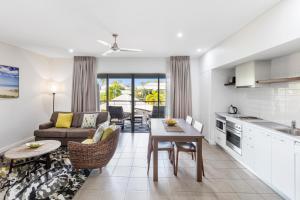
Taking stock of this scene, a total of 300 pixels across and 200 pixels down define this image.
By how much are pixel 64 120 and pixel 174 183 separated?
137 inches

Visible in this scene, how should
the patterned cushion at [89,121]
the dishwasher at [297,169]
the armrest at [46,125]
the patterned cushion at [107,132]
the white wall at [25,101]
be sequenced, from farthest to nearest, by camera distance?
the patterned cushion at [89,121], the armrest at [46,125], the white wall at [25,101], the patterned cushion at [107,132], the dishwasher at [297,169]

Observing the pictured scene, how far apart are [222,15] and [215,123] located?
2.86 m

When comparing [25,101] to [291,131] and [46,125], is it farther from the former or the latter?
[291,131]

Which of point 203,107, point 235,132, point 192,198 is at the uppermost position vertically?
point 203,107

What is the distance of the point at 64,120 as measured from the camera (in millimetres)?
4605

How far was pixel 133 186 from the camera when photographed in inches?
103

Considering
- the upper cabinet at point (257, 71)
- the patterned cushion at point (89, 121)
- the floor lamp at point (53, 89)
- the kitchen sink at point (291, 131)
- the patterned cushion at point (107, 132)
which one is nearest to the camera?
the kitchen sink at point (291, 131)

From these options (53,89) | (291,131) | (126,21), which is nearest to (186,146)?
(291,131)

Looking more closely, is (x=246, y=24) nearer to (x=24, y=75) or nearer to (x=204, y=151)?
A: (x=204, y=151)

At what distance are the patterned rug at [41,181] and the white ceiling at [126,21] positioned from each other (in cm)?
266

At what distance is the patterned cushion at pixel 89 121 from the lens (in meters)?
4.54

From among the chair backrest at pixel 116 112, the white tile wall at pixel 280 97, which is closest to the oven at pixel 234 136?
the white tile wall at pixel 280 97

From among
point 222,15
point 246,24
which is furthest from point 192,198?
point 246,24

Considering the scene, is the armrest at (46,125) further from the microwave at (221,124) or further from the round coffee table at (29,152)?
the microwave at (221,124)
